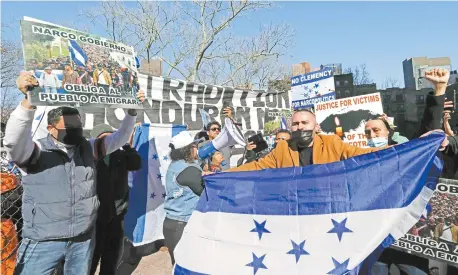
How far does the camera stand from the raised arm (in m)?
2.07

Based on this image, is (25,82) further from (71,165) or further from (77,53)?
(71,165)

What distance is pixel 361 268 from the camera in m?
2.35

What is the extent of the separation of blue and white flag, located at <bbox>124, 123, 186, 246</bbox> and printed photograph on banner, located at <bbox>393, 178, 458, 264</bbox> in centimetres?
319

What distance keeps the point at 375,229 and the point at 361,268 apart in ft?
0.89

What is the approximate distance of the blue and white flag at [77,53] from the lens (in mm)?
2410

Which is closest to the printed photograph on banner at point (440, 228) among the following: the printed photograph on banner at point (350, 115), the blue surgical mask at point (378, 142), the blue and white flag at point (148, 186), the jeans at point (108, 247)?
the blue surgical mask at point (378, 142)

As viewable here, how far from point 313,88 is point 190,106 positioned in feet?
7.97

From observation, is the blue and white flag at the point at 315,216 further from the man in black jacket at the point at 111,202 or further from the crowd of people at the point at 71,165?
the man in black jacket at the point at 111,202

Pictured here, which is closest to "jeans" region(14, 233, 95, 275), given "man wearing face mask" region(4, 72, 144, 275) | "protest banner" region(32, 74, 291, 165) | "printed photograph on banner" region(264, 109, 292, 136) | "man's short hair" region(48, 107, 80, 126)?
"man wearing face mask" region(4, 72, 144, 275)

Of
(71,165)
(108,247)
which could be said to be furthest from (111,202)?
(71,165)

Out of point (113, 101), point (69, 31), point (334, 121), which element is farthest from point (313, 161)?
point (334, 121)

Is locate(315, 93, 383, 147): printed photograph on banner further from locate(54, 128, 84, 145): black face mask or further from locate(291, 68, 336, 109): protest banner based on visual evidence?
locate(54, 128, 84, 145): black face mask

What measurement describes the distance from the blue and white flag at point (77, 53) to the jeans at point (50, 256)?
123 centimetres

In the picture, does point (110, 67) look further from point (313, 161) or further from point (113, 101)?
point (313, 161)
